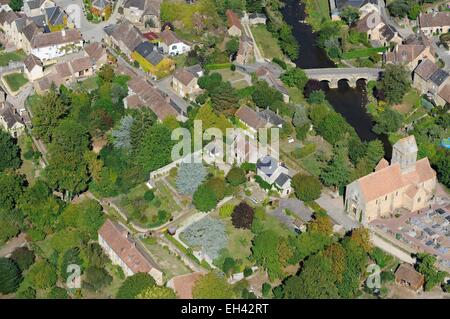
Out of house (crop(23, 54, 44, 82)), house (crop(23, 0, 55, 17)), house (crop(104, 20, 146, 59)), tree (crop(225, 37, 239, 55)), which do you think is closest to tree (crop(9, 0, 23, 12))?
house (crop(23, 0, 55, 17))

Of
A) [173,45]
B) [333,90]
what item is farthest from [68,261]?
[333,90]

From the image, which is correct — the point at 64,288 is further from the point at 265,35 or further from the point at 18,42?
the point at 265,35

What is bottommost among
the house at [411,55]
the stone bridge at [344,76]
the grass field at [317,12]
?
the grass field at [317,12]

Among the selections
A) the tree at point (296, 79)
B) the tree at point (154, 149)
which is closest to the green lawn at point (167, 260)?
the tree at point (154, 149)

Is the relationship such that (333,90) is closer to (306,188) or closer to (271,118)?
(271,118)

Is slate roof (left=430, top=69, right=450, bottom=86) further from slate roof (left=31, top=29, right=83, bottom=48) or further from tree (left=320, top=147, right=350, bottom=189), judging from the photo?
A: slate roof (left=31, top=29, right=83, bottom=48)

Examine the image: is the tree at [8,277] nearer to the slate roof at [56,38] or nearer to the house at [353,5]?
the slate roof at [56,38]
